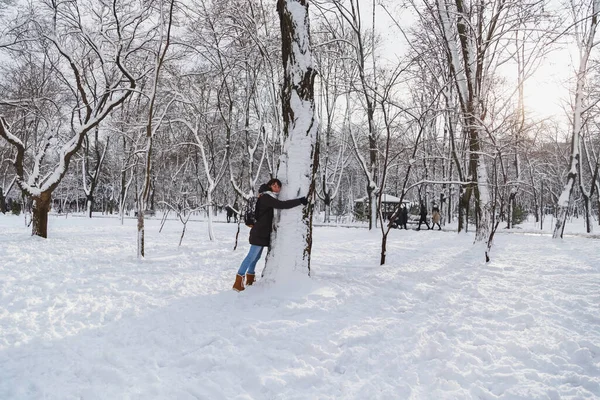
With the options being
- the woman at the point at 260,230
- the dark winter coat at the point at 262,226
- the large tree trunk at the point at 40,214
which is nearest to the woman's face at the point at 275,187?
the woman at the point at 260,230

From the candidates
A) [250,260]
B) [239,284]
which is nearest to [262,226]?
[250,260]

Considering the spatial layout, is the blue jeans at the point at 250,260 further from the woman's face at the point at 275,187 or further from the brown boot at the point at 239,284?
the woman's face at the point at 275,187

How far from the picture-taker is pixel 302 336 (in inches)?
128

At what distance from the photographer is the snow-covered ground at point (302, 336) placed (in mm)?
2520

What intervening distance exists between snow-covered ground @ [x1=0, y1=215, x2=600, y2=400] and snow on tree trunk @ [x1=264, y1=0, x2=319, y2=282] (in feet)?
1.70

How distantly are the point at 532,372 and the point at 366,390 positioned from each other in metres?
1.40

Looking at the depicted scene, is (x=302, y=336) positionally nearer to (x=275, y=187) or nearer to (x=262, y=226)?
(x=262, y=226)

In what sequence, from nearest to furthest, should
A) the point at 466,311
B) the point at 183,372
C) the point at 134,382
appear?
the point at 134,382
the point at 183,372
the point at 466,311

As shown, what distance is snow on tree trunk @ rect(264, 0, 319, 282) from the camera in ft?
15.8

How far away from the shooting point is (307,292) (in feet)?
14.6

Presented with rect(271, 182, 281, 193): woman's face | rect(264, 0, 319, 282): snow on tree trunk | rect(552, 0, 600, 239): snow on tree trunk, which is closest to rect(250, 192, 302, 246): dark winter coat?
rect(264, 0, 319, 282): snow on tree trunk

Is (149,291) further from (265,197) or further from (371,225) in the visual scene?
(371,225)

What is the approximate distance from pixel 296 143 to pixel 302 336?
2.68 m

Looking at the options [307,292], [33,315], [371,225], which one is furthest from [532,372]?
[371,225]
